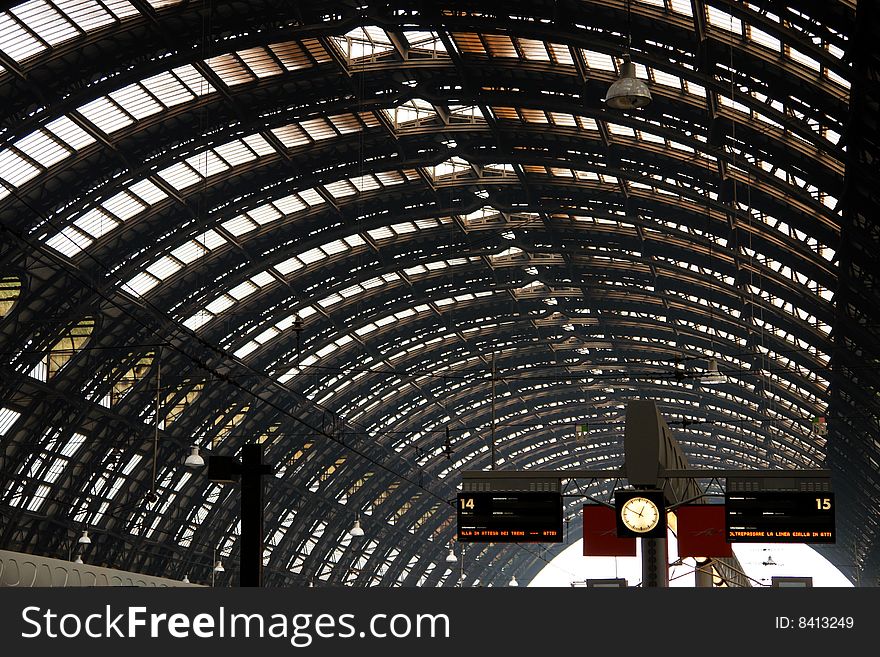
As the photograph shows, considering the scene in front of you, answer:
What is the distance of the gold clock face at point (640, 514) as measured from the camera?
19.9m

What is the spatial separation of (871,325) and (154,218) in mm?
25396

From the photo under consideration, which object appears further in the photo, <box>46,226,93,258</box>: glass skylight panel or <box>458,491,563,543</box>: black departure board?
<box>46,226,93,258</box>: glass skylight panel

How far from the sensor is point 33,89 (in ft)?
105

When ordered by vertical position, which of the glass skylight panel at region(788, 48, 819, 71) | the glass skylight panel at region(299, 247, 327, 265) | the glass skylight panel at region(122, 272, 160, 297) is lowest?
the glass skylight panel at region(788, 48, 819, 71)

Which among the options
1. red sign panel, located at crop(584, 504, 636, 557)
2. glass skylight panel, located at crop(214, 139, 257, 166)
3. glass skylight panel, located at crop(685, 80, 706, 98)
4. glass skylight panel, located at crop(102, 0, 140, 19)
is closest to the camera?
red sign panel, located at crop(584, 504, 636, 557)

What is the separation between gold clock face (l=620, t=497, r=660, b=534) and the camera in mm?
19938

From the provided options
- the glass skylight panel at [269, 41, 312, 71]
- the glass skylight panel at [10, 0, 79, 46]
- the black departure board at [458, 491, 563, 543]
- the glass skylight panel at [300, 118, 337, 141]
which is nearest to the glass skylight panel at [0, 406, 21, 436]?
the glass skylight panel at [300, 118, 337, 141]

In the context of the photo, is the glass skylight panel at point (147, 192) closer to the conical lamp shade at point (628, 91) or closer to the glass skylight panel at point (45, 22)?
the glass skylight panel at point (45, 22)

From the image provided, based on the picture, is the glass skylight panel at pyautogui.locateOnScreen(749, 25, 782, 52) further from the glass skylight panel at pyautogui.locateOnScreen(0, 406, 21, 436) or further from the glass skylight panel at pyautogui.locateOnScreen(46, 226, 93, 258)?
the glass skylight panel at pyautogui.locateOnScreen(0, 406, 21, 436)

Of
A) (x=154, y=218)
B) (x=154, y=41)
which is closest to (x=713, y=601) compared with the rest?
(x=154, y=41)

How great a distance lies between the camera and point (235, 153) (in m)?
39.6

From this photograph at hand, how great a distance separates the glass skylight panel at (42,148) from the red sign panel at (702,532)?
22962 millimetres

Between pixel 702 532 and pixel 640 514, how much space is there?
338 centimetres

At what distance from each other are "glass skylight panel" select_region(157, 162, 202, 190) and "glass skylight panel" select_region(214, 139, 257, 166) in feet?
4.44
